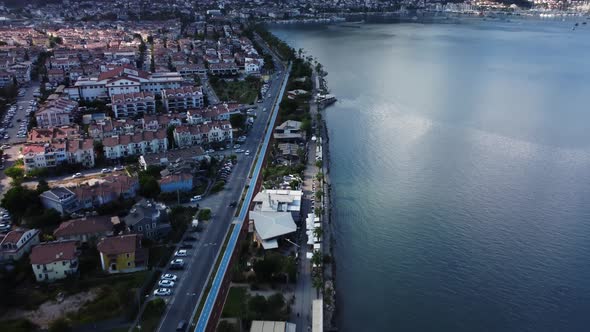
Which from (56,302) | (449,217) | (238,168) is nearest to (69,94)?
(238,168)

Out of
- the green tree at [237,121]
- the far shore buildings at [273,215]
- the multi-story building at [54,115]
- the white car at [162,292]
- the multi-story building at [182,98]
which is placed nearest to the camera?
the white car at [162,292]

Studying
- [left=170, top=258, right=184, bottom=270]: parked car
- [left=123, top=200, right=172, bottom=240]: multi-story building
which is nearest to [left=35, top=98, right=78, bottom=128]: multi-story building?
[left=123, top=200, right=172, bottom=240]: multi-story building

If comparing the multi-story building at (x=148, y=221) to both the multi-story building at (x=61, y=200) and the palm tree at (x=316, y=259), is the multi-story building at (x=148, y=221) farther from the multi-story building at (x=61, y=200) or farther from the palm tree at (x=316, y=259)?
the palm tree at (x=316, y=259)

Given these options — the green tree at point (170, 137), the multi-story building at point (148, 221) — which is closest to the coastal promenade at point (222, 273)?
the multi-story building at point (148, 221)

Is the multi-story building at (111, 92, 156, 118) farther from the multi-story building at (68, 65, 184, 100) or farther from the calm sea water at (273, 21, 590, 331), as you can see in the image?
the calm sea water at (273, 21, 590, 331)

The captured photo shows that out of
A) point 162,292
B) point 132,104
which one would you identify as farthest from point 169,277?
point 132,104

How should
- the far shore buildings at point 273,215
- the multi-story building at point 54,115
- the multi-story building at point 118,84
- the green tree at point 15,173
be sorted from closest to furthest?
the far shore buildings at point 273,215
the green tree at point 15,173
the multi-story building at point 54,115
the multi-story building at point 118,84

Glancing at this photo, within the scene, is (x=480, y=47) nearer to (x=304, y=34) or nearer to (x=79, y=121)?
(x=304, y=34)

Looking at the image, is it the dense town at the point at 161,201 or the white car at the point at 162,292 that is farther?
the white car at the point at 162,292
